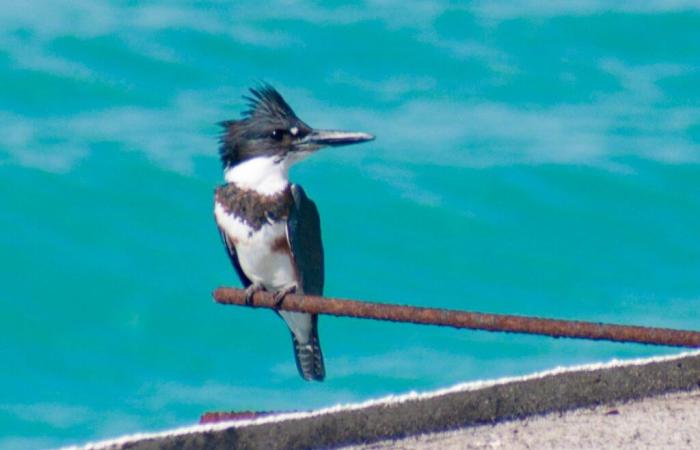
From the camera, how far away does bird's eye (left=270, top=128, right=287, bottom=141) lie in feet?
12.4

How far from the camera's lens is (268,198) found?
147 inches

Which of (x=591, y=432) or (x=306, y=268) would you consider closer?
(x=591, y=432)

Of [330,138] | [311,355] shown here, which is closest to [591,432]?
[330,138]

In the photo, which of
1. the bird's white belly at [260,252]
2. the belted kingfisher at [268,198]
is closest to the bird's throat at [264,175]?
the belted kingfisher at [268,198]

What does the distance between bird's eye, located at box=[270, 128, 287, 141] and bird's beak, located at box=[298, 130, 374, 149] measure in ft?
0.21

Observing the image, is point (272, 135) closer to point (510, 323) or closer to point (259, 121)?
point (259, 121)

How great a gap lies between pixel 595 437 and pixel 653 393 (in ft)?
0.74

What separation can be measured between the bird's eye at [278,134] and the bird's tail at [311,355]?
69 cm

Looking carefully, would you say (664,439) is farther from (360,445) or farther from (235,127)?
(235,127)

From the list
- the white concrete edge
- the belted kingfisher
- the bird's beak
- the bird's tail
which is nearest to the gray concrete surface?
the white concrete edge

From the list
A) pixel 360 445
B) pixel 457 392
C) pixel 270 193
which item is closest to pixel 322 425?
pixel 360 445

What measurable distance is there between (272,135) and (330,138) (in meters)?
0.25

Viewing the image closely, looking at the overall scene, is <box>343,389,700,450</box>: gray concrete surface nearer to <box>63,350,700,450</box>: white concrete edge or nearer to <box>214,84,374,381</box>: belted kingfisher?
<box>63,350,700,450</box>: white concrete edge

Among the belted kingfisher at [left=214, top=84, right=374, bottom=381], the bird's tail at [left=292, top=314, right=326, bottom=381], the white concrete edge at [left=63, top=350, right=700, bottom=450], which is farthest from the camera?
the bird's tail at [left=292, top=314, right=326, bottom=381]
